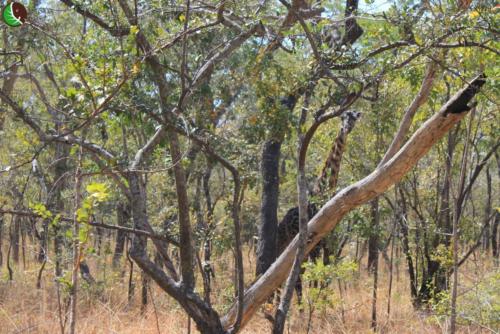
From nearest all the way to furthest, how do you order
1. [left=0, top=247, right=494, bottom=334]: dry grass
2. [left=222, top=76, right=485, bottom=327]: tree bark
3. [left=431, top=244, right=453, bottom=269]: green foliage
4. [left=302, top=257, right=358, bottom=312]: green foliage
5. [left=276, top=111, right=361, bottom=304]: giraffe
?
[left=222, top=76, right=485, bottom=327]: tree bark
[left=302, top=257, right=358, bottom=312]: green foliage
[left=0, top=247, right=494, bottom=334]: dry grass
[left=431, top=244, right=453, bottom=269]: green foliage
[left=276, top=111, right=361, bottom=304]: giraffe

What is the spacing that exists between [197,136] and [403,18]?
1.60 metres

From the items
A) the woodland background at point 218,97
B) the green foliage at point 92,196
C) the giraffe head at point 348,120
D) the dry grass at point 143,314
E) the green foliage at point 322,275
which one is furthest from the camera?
the giraffe head at point 348,120

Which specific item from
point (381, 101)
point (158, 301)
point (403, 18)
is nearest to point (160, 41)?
point (403, 18)

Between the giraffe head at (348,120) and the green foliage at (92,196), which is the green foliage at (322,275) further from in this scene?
the green foliage at (92,196)

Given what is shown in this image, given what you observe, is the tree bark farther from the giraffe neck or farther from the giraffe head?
the giraffe neck

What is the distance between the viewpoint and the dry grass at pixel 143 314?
7453mm

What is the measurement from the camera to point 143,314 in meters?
8.98

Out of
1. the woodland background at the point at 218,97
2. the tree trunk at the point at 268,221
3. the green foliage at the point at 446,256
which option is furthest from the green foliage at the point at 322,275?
the green foliage at the point at 446,256

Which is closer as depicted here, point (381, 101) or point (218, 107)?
point (218, 107)

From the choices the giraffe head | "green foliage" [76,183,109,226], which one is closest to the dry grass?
the giraffe head

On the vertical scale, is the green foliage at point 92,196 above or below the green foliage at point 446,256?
above

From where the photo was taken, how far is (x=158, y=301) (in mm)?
9648

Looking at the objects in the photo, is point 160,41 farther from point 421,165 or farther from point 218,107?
point 421,165

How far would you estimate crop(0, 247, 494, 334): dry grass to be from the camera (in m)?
7.45
